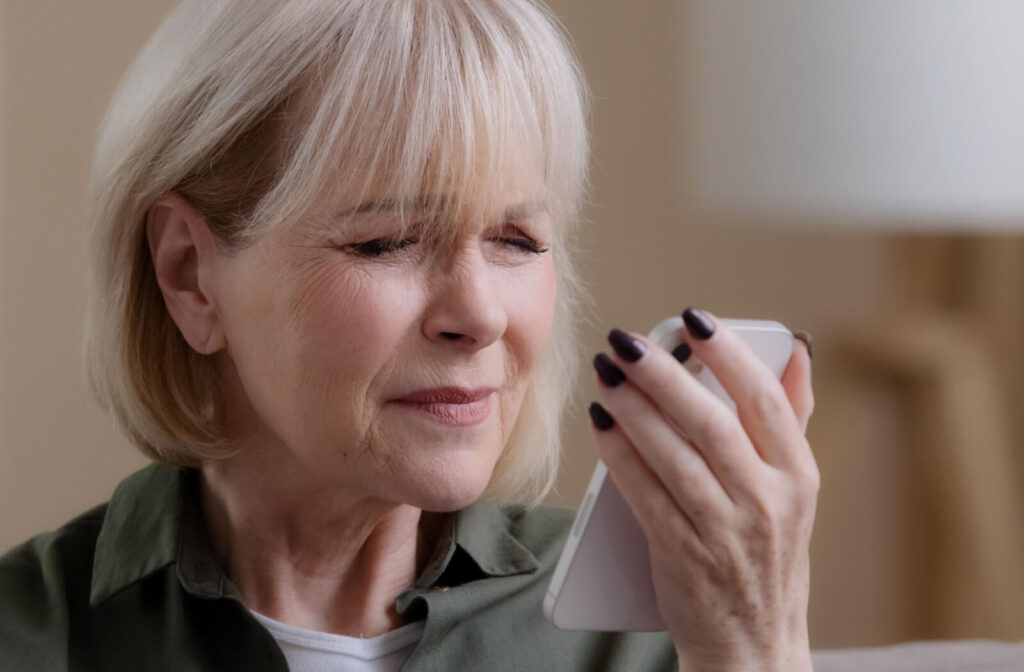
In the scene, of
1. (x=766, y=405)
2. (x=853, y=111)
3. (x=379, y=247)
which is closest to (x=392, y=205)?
(x=379, y=247)

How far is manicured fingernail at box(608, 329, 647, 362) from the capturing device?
922mm

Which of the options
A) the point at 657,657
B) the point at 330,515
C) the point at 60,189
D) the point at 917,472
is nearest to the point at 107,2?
the point at 60,189

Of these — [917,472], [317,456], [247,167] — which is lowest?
[917,472]

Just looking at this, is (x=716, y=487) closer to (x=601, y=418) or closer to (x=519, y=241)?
(x=601, y=418)

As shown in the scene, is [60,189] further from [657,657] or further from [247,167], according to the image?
[657,657]

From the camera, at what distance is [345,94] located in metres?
1.05

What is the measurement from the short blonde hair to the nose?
6cm

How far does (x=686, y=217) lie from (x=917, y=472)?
0.71 metres

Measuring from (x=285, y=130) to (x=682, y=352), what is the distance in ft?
1.31

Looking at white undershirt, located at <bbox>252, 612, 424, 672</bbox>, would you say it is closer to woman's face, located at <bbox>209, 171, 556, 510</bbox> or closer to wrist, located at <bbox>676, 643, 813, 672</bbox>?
woman's face, located at <bbox>209, 171, 556, 510</bbox>

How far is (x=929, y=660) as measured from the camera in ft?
4.25

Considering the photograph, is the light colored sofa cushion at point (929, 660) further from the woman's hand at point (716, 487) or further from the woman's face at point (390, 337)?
the woman's face at point (390, 337)

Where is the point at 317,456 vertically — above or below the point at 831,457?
above

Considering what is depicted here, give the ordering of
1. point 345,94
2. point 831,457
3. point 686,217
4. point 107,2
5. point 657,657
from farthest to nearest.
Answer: point 831,457 → point 686,217 → point 107,2 → point 657,657 → point 345,94
